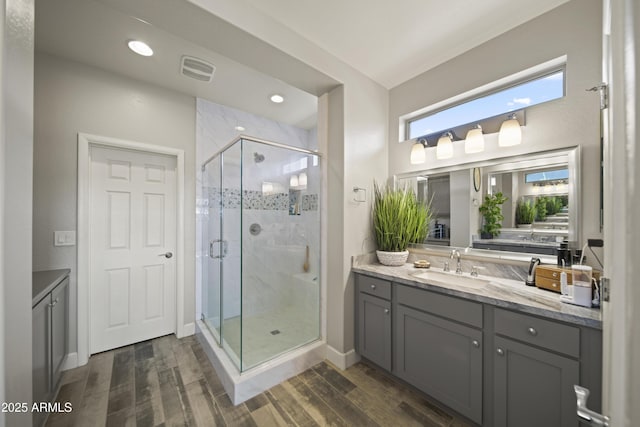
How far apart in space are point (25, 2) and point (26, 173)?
0.64 metres

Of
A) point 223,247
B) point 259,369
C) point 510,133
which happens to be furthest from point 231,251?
point 510,133

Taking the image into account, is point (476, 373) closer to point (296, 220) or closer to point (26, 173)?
point (296, 220)

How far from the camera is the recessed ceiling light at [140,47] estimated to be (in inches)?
78.2

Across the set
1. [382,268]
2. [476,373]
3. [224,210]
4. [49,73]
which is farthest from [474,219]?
[49,73]

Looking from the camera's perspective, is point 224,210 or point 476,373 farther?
point 224,210

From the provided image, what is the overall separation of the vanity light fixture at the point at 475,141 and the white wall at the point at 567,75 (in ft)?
0.20

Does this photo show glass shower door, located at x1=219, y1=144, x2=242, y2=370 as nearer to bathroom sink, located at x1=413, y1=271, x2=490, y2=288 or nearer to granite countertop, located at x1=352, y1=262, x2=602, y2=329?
granite countertop, located at x1=352, y1=262, x2=602, y2=329

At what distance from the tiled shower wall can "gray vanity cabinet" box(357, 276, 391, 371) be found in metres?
0.52

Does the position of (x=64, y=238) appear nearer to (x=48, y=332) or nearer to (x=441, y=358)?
(x=48, y=332)

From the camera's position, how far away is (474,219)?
6.64 feet

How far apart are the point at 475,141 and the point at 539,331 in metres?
1.40

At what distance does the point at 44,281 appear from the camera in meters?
1.74

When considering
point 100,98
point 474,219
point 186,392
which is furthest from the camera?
point 100,98

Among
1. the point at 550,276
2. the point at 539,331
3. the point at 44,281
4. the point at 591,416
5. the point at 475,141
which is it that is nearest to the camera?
the point at 591,416
